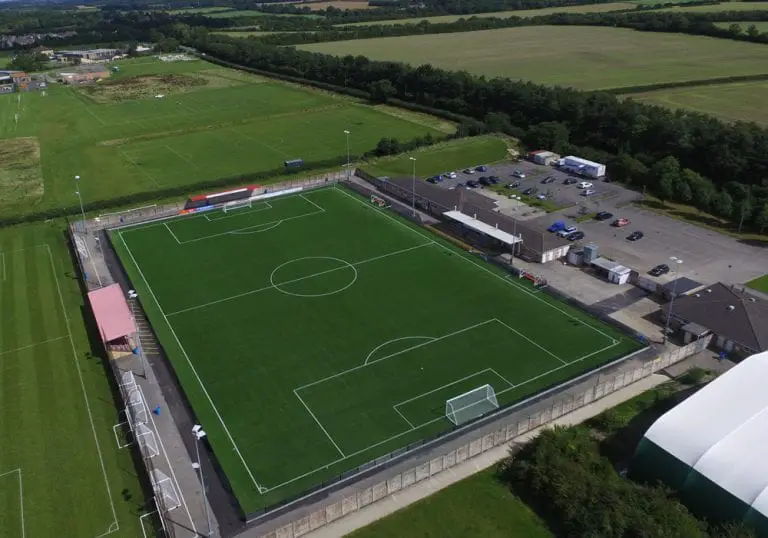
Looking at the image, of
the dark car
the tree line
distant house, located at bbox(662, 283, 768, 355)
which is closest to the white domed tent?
distant house, located at bbox(662, 283, 768, 355)

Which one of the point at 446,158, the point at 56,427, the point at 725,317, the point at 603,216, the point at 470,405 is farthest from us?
the point at 446,158

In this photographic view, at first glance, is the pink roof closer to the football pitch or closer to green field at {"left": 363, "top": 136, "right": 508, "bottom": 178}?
the football pitch

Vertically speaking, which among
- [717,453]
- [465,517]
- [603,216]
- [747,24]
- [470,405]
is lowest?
[465,517]

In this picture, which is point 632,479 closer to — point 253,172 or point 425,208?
point 425,208

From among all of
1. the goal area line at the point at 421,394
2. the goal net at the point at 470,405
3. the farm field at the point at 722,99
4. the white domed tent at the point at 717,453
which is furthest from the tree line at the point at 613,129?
the goal net at the point at 470,405

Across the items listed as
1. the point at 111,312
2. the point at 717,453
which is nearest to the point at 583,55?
the point at 111,312

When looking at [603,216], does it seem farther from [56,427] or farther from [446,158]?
[56,427]
